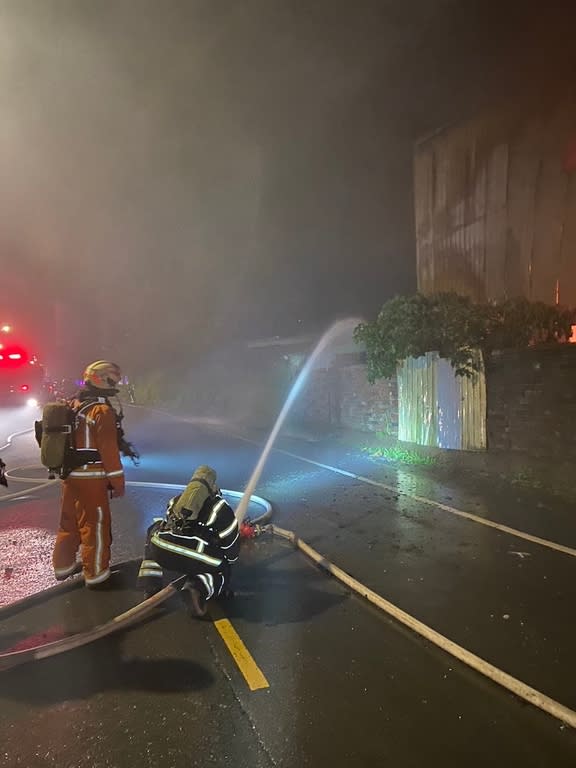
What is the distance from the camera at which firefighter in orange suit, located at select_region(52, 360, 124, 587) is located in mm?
4371

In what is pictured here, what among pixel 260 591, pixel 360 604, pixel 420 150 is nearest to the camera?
pixel 360 604

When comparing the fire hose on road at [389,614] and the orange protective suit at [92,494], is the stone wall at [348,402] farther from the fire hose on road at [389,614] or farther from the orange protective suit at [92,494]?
the orange protective suit at [92,494]

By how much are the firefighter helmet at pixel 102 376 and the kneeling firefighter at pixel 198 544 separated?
132 centimetres

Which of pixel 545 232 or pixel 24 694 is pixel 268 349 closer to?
pixel 545 232

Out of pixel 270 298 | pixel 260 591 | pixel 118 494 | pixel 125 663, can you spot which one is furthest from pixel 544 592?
pixel 270 298

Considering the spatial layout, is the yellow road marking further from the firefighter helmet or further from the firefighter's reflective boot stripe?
the firefighter helmet

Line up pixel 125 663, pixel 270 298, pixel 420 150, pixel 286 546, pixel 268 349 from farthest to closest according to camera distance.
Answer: pixel 270 298
pixel 268 349
pixel 420 150
pixel 286 546
pixel 125 663

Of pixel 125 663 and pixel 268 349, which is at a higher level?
pixel 268 349

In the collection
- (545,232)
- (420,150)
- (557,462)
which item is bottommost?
(557,462)

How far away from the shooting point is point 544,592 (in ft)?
13.7

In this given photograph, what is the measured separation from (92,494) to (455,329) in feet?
22.6

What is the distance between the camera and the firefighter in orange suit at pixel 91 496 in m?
4.37

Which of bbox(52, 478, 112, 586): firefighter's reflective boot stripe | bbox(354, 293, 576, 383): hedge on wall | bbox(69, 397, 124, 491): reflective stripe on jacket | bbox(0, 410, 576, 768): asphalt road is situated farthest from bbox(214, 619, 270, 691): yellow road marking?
bbox(354, 293, 576, 383): hedge on wall

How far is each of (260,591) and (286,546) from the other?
109 centimetres
